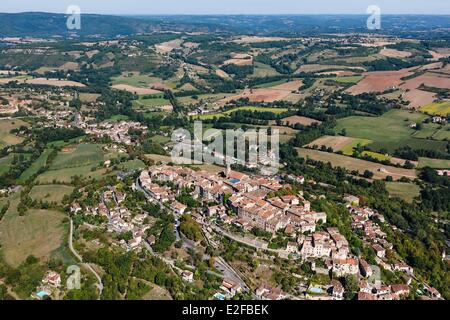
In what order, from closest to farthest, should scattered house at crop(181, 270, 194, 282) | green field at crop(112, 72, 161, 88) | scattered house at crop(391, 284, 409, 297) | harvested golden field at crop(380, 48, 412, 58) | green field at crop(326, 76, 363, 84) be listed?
scattered house at crop(391, 284, 409, 297), scattered house at crop(181, 270, 194, 282), green field at crop(326, 76, 363, 84), green field at crop(112, 72, 161, 88), harvested golden field at crop(380, 48, 412, 58)

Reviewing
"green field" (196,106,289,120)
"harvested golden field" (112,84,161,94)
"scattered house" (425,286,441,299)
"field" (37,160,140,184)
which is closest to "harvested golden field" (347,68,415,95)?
"green field" (196,106,289,120)

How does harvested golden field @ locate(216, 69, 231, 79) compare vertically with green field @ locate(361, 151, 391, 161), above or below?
above

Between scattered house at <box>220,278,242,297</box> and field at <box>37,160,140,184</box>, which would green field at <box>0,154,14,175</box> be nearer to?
field at <box>37,160,140,184</box>

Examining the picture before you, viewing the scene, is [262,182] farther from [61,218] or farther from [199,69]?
[199,69]
